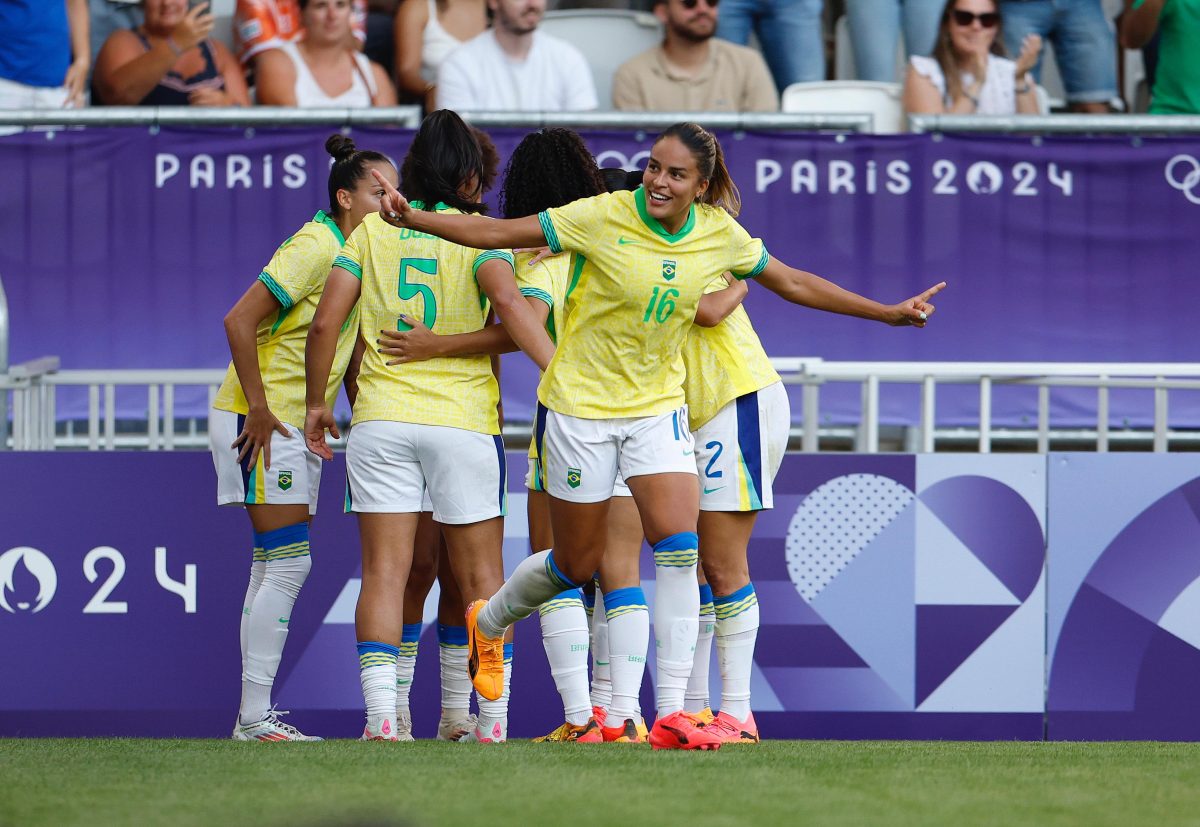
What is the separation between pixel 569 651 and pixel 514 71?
15.8 feet

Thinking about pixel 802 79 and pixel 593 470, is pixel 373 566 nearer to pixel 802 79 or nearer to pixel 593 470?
pixel 593 470

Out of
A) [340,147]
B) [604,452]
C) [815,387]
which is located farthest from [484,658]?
[815,387]

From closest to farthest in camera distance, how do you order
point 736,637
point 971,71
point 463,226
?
point 463,226
point 736,637
point 971,71

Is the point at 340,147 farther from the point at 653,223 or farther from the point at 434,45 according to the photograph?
the point at 434,45

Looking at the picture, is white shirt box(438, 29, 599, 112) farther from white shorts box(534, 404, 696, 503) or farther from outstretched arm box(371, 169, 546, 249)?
white shorts box(534, 404, 696, 503)

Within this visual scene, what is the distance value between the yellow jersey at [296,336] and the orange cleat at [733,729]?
5.50 feet

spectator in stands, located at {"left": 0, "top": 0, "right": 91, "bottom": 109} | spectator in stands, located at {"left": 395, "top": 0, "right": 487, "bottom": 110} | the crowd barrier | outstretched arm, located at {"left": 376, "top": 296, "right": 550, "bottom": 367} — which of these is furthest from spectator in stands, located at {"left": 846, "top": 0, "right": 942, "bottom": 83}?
outstretched arm, located at {"left": 376, "top": 296, "right": 550, "bottom": 367}

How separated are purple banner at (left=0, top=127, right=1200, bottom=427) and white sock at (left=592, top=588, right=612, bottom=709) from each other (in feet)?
9.38

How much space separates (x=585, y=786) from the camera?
13.6 feet

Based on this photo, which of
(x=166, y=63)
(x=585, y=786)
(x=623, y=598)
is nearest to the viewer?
(x=585, y=786)

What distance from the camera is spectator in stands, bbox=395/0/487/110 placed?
981 cm

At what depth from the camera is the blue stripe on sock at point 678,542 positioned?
4.88 m

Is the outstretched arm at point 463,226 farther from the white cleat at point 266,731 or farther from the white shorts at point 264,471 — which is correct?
the white cleat at point 266,731

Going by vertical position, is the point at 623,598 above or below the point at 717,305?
below
